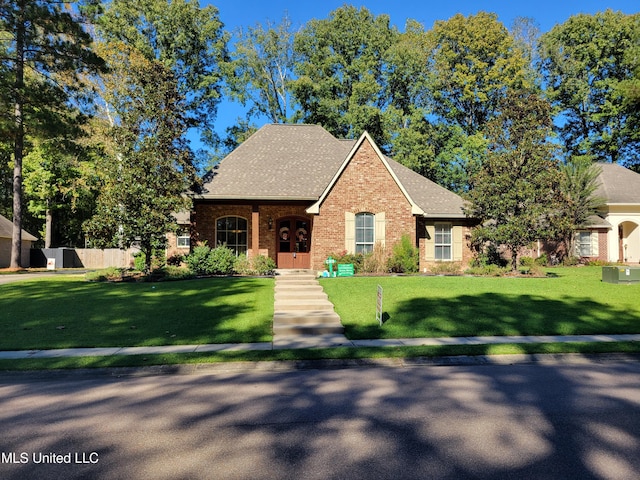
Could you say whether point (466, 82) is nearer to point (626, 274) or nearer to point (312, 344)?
point (626, 274)

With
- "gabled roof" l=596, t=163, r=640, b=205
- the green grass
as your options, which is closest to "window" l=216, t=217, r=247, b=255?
the green grass

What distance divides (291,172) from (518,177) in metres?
10.9

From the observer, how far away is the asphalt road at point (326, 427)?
352 centimetres

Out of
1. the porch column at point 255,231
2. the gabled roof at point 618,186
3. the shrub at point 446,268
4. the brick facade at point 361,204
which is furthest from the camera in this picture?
the gabled roof at point 618,186

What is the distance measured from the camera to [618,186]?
3048 centimetres

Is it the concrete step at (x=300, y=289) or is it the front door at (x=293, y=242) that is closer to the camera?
the concrete step at (x=300, y=289)

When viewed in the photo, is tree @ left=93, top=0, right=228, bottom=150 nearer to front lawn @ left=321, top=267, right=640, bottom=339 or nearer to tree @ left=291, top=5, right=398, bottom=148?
tree @ left=291, top=5, right=398, bottom=148

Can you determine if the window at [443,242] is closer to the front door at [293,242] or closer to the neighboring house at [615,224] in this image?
the front door at [293,242]

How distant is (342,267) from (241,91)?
82.2ft

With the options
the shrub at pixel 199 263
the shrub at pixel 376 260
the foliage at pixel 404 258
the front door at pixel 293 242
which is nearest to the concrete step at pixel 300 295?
the shrub at pixel 376 260

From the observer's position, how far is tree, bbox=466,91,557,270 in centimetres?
1903

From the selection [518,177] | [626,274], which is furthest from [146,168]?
[626,274]

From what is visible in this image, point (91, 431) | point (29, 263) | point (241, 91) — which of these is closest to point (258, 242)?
point (91, 431)

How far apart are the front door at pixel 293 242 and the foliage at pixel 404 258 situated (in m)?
4.33
